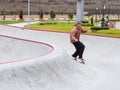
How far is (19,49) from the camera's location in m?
20.2

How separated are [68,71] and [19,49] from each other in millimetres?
7501

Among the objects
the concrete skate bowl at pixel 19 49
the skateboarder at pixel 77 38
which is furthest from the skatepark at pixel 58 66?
the skateboarder at pixel 77 38

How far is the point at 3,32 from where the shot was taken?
30.4 m

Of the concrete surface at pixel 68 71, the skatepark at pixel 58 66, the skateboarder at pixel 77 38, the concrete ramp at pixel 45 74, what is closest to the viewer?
the concrete ramp at pixel 45 74

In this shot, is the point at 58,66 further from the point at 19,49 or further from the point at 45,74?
the point at 19,49

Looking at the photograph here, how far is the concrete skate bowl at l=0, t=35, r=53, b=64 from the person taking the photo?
672 inches

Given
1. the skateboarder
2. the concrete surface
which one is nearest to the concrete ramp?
the concrete surface

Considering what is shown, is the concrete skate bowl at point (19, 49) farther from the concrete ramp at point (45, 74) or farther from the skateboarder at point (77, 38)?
the concrete ramp at point (45, 74)

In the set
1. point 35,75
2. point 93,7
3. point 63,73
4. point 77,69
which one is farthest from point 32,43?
point 93,7

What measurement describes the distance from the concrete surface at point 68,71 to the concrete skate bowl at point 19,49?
31 cm

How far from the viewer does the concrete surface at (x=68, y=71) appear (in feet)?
33.6

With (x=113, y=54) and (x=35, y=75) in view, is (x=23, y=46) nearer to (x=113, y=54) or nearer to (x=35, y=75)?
(x=113, y=54)

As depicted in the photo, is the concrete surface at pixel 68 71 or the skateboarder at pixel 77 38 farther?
the skateboarder at pixel 77 38

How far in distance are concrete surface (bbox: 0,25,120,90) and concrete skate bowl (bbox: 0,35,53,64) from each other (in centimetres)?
31
